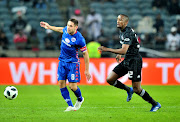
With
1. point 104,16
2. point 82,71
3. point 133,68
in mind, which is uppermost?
point 104,16

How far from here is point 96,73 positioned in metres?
16.3

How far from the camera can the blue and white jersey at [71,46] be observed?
27.7 ft

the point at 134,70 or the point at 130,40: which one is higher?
the point at 130,40

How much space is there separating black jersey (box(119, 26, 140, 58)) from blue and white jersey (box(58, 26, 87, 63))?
36.2 inches

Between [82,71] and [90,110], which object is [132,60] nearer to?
[90,110]

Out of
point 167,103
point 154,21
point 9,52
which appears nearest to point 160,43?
point 154,21

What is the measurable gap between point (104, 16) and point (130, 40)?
12756mm

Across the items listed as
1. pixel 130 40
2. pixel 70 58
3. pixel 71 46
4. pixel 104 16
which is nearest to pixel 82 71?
pixel 104 16

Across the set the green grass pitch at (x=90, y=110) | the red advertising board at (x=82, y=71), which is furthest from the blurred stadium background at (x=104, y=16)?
the green grass pitch at (x=90, y=110)

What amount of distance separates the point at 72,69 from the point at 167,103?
3.30 meters

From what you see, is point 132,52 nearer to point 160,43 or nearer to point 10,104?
point 10,104

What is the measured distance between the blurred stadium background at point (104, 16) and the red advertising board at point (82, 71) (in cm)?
147

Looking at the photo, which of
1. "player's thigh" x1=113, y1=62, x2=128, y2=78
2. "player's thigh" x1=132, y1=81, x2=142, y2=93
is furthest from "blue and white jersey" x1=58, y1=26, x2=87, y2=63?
"player's thigh" x1=132, y1=81, x2=142, y2=93

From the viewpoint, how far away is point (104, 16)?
21.0 metres
